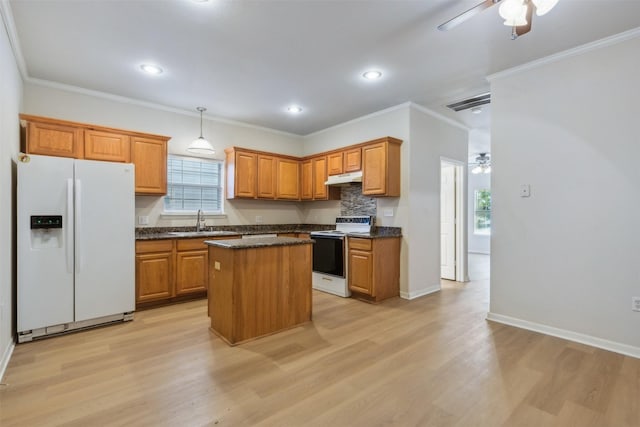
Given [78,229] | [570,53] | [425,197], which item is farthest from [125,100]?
[570,53]

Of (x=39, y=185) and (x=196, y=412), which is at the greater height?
(x=39, y=185)

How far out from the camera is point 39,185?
2.86 meters

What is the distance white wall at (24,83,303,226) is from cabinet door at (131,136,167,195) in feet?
1.11

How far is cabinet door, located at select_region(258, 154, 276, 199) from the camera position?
5133 mm

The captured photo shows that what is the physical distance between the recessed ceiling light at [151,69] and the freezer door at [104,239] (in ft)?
3.40

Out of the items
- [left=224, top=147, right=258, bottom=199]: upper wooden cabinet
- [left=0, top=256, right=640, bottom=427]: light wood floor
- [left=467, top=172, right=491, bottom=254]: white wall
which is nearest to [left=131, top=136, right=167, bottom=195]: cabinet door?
[left=224, top=147, right=258, bottom=199]: upper wooden cabinet

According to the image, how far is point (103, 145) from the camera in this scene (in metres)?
3.66

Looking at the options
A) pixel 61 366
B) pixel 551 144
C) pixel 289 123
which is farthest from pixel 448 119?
pixel 61 366

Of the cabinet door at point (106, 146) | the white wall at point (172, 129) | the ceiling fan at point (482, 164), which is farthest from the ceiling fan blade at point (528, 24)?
the ceiling fan at point (482, 164)

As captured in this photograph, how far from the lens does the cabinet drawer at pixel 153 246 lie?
3.65 metres

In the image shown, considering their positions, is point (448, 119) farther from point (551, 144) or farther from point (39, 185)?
point (39, 185)

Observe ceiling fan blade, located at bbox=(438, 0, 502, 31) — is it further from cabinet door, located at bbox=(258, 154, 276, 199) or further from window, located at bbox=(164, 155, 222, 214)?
window, located at bbox=(164, 155, 222, 214)

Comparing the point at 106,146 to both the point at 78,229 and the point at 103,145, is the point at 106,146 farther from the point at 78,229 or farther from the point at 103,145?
the point at 78,229

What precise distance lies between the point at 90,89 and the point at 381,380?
14.8ft
